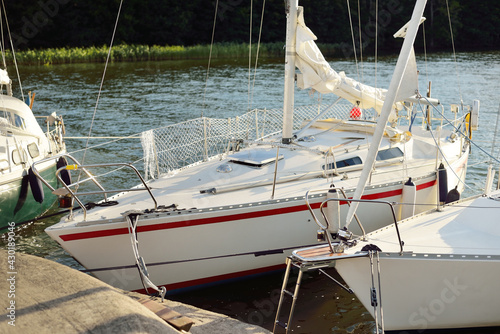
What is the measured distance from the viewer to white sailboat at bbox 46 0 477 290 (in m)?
9.04

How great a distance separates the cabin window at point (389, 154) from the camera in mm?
11445

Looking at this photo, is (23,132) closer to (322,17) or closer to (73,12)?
(322,17)

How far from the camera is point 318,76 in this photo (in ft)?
36.6

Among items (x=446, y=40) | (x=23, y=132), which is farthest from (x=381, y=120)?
(x=446, y=40)

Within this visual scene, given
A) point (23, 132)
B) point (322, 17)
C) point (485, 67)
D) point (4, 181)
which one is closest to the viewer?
point (4, 181)

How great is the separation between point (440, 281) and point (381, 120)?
2.25 metres

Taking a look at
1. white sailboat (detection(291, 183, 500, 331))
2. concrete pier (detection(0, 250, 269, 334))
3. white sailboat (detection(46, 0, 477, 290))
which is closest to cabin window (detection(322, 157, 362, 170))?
white sailboat (detection(46, 0, 477, 290))

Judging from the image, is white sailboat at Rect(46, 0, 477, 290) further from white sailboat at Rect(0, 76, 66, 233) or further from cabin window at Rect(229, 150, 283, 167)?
white sailboat at Rect(0, 76, 66, 233)

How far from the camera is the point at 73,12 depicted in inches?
2240

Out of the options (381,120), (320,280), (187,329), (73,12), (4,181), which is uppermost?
(73,12)

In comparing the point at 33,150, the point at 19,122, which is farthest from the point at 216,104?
the point at 33,150

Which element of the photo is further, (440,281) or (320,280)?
(320,280)

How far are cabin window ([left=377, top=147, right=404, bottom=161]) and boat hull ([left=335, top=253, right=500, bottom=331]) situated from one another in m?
3.85

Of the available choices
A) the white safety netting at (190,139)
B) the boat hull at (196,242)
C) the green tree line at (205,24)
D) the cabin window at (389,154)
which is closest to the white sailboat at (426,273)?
the boat hull at (196,242)
